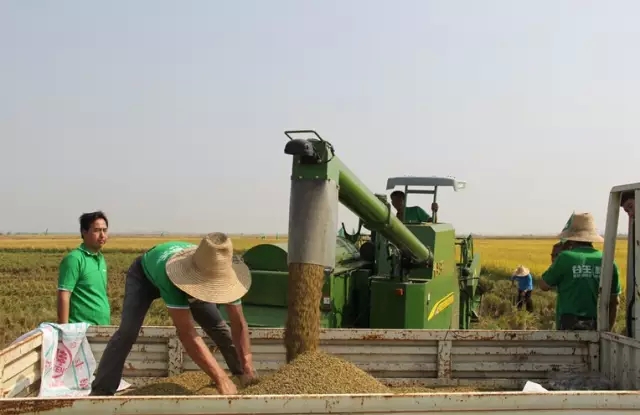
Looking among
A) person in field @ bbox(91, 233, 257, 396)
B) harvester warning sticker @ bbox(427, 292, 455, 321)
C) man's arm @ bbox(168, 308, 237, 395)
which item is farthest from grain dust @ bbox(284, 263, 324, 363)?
harvester warning sticker @ bbox(427, 292, 455, 321)

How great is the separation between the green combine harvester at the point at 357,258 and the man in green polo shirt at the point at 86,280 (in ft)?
4.28

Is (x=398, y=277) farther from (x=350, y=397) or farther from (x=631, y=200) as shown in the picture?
(x=350, y=397)

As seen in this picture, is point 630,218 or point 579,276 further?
point 579,276

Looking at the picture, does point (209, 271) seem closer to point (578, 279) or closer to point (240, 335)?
point (240, 335)

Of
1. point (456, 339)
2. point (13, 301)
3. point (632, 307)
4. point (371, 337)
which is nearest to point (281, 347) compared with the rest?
point (371, 337)

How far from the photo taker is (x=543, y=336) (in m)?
3.84

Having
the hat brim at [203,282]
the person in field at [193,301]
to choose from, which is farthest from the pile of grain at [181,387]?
the hat brim at [203,282]

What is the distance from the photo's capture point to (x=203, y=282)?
3156 millimetres

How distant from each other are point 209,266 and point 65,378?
116 centimetres

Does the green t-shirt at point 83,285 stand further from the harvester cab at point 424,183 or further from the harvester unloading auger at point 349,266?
the harvester cab at point 424,183

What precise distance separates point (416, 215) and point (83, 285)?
12.0 feet

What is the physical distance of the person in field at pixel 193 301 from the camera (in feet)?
9.99

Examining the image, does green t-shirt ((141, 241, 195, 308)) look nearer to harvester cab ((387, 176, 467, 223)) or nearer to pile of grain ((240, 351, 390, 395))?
pile of grain ((240, 351, 390, 395))

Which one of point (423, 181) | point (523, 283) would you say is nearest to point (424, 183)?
point (423, 181)
